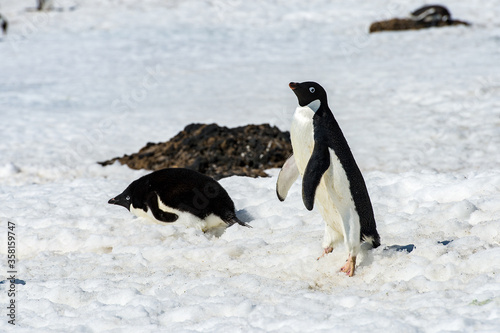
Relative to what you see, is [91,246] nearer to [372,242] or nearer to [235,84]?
[372,242]

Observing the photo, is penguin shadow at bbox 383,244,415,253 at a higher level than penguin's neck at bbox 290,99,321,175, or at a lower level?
lower

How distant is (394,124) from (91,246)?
573cm

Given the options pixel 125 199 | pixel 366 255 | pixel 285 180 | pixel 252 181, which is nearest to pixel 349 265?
pixel 366 255

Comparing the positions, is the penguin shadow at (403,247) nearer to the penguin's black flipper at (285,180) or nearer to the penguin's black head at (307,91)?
the penguin's black flipper at (285,180)

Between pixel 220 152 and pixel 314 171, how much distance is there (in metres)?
3.98

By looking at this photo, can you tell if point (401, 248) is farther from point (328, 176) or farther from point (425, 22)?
point (425, 22)

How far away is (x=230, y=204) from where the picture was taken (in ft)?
15.5

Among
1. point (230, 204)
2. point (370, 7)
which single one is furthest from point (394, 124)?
point (370, 7)

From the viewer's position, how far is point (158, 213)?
466 centimetres

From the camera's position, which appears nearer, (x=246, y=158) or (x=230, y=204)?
(x=230, y=204)

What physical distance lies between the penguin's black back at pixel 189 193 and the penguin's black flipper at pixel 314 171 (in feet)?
4.69

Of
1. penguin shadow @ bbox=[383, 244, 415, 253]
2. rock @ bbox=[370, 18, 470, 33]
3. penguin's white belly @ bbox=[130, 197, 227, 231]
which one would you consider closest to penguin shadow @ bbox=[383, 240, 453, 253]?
penguin shadow @ bbox=[383, 244, 415, 253]

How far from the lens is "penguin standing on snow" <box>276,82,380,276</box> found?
11.2 ft

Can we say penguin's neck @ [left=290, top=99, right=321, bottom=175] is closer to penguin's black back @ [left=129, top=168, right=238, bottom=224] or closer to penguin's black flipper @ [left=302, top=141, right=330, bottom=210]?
penguin's black flipper @ [left=302, top=141, right=330, bottom=210]
